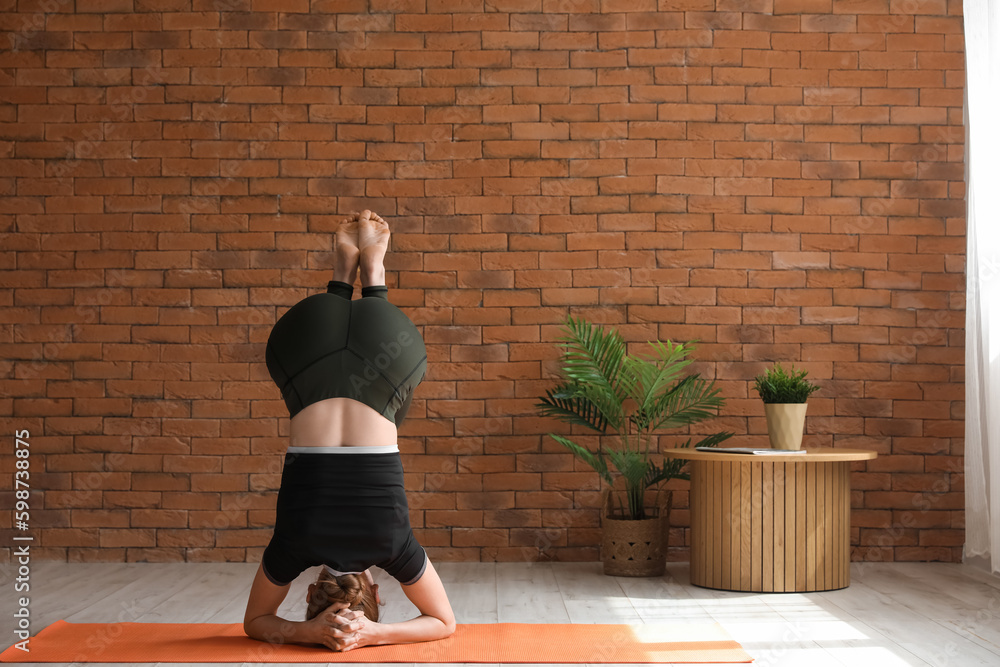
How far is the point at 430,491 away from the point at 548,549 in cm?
69

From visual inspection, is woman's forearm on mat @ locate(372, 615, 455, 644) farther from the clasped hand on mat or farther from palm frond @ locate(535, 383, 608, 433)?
palm frond @ locate(535, 383, 608, 433)

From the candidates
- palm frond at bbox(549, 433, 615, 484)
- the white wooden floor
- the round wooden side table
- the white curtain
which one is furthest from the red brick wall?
the round wooden side table

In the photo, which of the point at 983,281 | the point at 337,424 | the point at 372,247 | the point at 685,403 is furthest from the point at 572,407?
the point at 983,281

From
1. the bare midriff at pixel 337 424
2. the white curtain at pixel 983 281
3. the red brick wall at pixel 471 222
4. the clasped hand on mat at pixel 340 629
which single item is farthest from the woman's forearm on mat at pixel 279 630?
the white curtain at pixel 983 281

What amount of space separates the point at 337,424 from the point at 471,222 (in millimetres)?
2144

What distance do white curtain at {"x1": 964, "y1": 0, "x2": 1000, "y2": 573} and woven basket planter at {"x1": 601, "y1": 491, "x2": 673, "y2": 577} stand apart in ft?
4.75

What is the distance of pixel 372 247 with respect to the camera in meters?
3.03

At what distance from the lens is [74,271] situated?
4656 millimetres

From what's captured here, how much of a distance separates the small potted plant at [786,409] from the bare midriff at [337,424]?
2024mm

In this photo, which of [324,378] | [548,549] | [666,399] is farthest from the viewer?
[548,549]

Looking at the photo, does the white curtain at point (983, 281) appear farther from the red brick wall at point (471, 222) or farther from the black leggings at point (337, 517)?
the black leggings at point (337, 517)

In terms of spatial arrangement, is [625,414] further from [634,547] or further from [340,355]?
[340,355]

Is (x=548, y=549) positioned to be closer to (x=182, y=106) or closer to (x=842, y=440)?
(x=842, y=440)

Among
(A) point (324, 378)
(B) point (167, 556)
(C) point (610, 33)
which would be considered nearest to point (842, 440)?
(C) point (610, 33)
